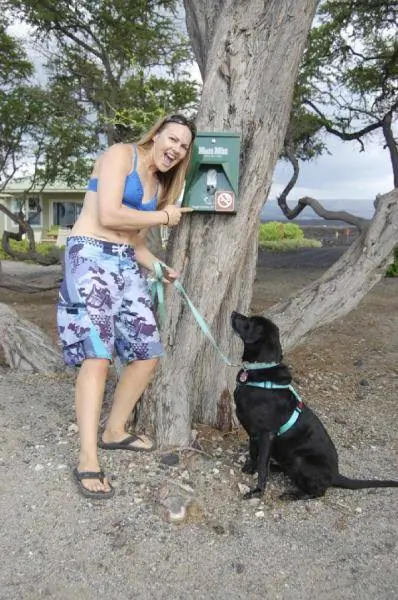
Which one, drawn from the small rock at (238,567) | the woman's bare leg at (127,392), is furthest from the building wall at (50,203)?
the small rock at (238,567)

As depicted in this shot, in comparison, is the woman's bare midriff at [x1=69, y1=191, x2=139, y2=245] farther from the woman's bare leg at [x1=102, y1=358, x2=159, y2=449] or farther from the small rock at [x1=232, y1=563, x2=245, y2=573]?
the small rock at [x1=232, y1=563, x2=245, y2=573]

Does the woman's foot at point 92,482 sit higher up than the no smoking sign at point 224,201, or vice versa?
the no smoking sign at point 224,201

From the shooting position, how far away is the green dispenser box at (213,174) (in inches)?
143

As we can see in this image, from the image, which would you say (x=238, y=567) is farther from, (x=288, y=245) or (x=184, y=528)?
(x=288, y=245)

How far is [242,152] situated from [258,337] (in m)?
1.11

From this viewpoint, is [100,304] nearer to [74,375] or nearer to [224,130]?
[224,130]

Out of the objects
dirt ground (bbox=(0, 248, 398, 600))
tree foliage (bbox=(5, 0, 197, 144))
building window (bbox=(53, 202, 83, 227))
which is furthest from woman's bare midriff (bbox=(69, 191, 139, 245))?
building window (bbox=(53, 202, 83, 227))

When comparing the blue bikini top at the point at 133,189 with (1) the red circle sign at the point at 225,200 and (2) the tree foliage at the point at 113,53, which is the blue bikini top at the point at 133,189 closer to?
(1) the red circle sign at the point at 225,200

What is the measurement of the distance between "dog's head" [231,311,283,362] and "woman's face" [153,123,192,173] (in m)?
1.01

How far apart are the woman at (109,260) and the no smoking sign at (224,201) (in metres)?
0.29

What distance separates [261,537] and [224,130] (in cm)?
228

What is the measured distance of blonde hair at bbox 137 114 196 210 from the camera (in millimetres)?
3309

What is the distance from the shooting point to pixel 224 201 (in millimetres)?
3709

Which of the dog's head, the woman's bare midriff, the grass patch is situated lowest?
the grass patch
